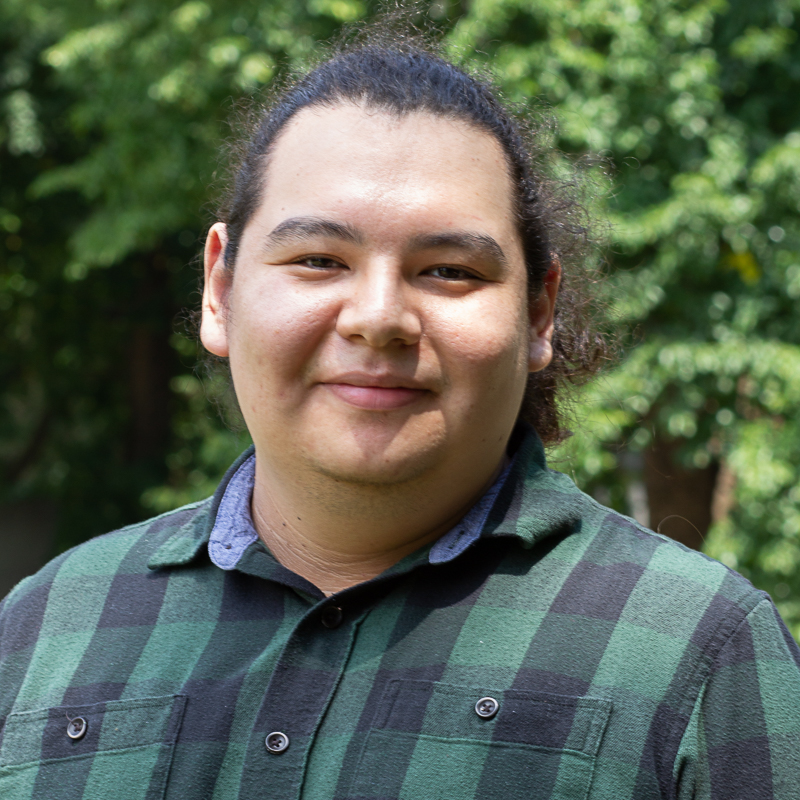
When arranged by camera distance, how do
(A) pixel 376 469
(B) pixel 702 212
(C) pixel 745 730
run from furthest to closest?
(B) pixel 702 212 → (A) pixel 376 469 → (C) pixel 745 730

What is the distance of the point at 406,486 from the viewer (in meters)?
1.38

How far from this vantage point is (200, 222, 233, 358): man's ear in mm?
1571

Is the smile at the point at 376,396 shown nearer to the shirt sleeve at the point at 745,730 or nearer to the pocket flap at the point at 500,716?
the pocket flap at the point at 500,716

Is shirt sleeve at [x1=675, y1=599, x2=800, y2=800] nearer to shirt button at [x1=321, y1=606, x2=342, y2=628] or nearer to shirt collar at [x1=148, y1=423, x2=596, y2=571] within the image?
shirt collar at [x1=148, y1=423, x2=596, y2=571]

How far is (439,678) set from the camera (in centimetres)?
133

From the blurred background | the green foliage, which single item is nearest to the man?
the blurred background

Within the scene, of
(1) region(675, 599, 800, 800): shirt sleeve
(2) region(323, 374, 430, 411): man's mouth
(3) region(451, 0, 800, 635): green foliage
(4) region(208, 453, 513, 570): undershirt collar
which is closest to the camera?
(1) region(675, 599, 800, 800): shirt sleeve

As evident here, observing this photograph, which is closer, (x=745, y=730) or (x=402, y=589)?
(x=745, y=730)

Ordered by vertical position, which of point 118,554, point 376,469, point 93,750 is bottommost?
point 93,750

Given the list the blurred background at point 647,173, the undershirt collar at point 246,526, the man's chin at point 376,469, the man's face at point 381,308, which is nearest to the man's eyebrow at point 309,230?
the man's face at point 381,308

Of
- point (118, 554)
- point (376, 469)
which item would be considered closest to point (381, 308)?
point (376, 469)

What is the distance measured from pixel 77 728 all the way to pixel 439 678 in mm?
538

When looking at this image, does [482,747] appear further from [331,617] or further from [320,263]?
[320,263]

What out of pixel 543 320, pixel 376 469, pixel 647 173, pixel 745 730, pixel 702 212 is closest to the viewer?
pixel 745 730
